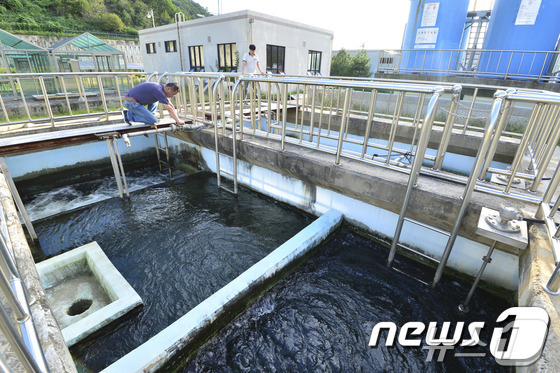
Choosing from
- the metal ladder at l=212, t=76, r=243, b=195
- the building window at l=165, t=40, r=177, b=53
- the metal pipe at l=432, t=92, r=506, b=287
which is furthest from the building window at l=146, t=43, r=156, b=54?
the metal pipe at l=432, t=92, r=506, b=287

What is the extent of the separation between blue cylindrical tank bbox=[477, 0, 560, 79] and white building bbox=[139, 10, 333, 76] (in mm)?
9436

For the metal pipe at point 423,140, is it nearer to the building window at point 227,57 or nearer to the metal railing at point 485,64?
the metal railing at point 485,64

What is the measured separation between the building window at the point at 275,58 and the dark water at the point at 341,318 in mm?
13649

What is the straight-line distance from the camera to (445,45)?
38.0 ft

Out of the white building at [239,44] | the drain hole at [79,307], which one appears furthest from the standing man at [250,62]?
the white building at [239,44]

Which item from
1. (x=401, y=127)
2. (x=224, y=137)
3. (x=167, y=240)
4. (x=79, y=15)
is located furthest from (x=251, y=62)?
(x=79, y=15)

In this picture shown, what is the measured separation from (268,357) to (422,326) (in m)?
1.69

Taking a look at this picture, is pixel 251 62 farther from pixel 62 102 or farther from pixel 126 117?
pixel 62 102

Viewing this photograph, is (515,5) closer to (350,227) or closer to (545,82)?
(545,82)

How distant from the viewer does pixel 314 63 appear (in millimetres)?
18266

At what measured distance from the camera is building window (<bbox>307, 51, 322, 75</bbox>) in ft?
58.5

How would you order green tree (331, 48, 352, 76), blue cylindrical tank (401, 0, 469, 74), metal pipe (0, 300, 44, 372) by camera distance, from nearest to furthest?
metal pipe (0, 300, 44, 372)
blue cylindrical tank (401, 0, 469, 74)
green tree (331, 48, 352, 76)

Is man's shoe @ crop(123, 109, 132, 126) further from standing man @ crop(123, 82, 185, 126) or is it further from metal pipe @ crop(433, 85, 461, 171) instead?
metal pipe @ crop(433, 85, 461, 171)

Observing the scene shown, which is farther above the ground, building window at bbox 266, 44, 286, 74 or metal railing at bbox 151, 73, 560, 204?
building window at bbox 266, 44, 286, 74
